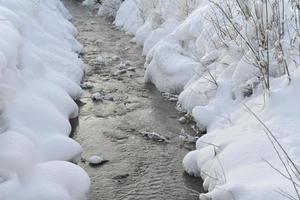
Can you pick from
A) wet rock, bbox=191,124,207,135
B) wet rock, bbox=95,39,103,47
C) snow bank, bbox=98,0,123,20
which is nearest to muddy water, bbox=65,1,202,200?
wet rock, bbox=191,124,207,135

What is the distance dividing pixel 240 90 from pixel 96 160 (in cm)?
205

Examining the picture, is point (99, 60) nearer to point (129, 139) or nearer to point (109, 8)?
point (129, 139)

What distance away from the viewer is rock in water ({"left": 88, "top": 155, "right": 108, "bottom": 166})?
594 cm

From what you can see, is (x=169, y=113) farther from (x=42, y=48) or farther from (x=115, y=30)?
(x=115, y=30)

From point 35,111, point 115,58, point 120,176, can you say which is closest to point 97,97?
point 35,111

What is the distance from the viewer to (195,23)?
28.9 feet

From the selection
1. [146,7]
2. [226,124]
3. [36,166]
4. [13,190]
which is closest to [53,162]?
[36,166]

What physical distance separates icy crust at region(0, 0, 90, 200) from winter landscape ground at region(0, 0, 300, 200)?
0.05ft

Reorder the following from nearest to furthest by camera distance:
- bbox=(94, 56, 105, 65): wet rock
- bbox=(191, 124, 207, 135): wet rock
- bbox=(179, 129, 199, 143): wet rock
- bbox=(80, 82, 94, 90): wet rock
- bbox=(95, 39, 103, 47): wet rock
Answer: bbox=(179, 129, 199, 143): wet rock → bbox=(191, 124, 207, 135): wet rock → bbox=(80, 82, 94, 90): wet rock → bbox=(94, 56, 105, 65): wet rock → bbox=(95, 39, 103, 47): wet rock

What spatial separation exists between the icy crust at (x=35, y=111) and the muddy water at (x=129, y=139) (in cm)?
29

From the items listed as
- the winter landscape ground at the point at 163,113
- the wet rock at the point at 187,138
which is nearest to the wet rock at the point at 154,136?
the winter landscape ground at the point at 163,113

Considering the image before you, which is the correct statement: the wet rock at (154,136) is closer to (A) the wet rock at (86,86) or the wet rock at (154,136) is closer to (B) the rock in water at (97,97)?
(B) the rock in water at (97,97)

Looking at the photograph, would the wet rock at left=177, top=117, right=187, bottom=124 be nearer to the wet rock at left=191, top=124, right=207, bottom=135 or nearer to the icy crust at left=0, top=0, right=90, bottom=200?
the wet rock at left=191, top=124, right=207, bottom=135

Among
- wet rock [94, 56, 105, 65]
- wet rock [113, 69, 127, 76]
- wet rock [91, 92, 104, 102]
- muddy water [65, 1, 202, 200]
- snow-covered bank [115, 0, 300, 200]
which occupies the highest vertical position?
snow-covered bank [115, 0, 300, 200]
